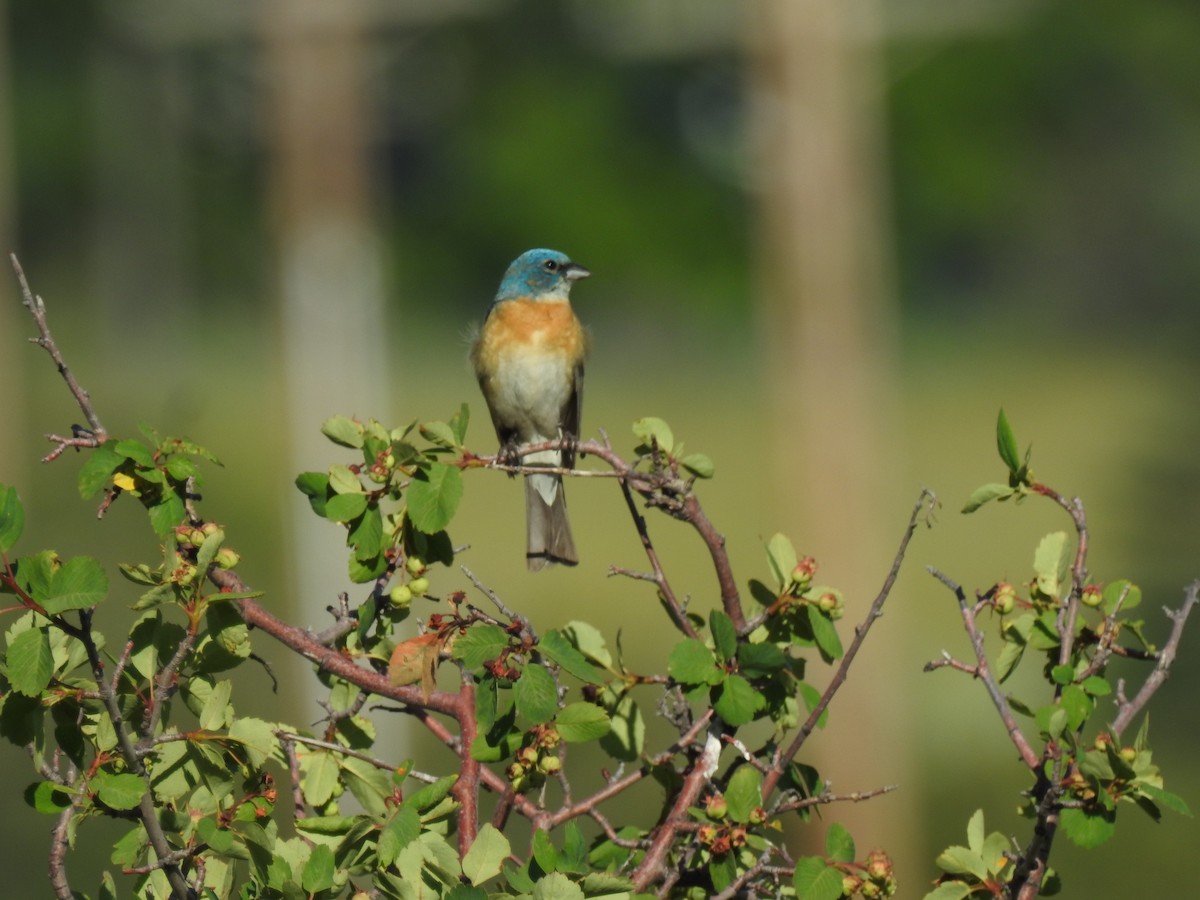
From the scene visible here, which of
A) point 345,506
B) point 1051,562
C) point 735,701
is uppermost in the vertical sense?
point 345,506

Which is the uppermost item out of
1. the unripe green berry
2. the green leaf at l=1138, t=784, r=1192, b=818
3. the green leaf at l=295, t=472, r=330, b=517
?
the green leaf at l=295, t=472, r=330, b=517

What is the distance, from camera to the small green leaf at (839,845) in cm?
177

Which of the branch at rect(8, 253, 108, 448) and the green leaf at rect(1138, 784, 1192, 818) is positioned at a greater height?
the branch at rect(8, 253, 108, 448)

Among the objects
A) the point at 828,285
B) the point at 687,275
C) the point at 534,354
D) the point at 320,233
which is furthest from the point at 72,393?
the point at 687,275

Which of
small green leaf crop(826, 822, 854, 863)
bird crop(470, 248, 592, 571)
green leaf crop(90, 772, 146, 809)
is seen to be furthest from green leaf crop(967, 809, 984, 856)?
bird crop(470, 248, 592, 571)

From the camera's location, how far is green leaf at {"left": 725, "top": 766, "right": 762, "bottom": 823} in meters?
1.78

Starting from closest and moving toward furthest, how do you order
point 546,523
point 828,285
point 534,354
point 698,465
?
point 698,465 < point 546,523 < point 534,354 < point 828,285

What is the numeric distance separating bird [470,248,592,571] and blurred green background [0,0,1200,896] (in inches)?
117

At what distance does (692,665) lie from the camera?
1.82 m

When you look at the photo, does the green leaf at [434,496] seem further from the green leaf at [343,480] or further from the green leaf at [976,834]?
the green leaf at [976,834]

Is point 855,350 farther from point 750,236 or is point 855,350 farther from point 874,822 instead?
point 750,236

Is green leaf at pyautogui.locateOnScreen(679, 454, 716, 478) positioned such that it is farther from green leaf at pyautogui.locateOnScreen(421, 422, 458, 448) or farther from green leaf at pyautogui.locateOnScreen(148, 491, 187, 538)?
green leaf at pyautogui.locateOnScreen(148, 491, 187, 538)

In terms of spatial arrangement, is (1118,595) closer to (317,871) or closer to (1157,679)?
(1157,679)

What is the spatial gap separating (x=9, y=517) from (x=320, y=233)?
8.53 m
